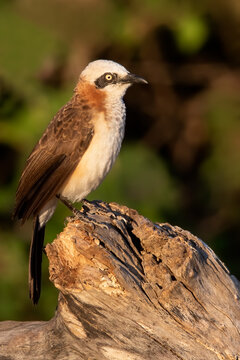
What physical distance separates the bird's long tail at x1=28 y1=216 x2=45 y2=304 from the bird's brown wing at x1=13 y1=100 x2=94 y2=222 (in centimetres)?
37

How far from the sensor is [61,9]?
27.6 feet

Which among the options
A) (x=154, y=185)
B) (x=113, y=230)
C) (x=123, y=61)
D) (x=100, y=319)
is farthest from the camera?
(x=123, y=61)

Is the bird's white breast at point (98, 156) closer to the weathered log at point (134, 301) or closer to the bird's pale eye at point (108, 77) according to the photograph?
the bird's pale eye at point (108, 77)

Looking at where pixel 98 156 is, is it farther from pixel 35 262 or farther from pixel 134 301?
pixel 134 301

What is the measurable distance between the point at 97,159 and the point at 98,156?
0.02 meters

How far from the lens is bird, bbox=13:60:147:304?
5.69 m

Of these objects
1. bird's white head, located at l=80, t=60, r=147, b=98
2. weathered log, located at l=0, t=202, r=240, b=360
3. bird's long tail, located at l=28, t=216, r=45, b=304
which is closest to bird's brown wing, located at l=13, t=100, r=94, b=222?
bird's white head, located at l=80, t=60, r=147, b=98

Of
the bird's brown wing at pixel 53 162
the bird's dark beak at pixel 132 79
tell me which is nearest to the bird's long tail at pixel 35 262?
the bird's brown wing at pixel 53 162

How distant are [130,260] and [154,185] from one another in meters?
3.65

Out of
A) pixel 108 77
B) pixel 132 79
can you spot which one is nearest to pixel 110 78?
pixel 108 77

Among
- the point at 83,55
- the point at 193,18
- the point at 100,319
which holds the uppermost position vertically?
the point at 193,18

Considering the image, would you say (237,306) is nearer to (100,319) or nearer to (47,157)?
(100,319)

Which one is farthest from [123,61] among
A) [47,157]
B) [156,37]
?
[47,157]

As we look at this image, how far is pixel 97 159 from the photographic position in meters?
5.63
